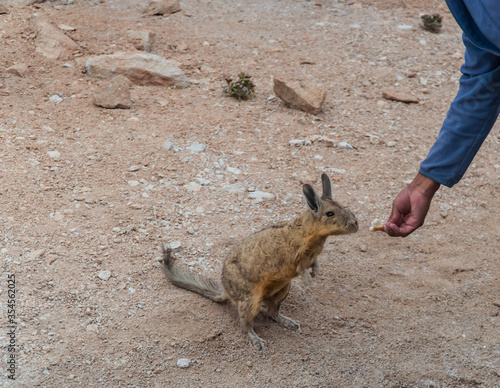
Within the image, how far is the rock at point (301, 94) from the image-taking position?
693cm

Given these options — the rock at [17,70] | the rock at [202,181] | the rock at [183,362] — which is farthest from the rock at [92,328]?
the rock at [17,70]

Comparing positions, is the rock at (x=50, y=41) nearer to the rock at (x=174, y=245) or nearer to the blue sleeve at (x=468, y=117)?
the rock at (x=174, y=245)

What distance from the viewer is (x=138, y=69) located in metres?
7.29

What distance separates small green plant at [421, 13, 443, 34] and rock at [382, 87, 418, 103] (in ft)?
7.19

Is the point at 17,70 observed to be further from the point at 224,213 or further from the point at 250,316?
the point at 250,316

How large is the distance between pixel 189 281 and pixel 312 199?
1272 millimetres

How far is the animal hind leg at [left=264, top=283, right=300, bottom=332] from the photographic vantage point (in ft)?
14.3

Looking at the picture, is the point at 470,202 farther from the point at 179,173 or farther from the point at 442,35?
the point at 442,35

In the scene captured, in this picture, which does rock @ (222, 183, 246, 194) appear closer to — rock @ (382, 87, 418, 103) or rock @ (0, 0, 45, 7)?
rock @ (382, 87, 418, 103)

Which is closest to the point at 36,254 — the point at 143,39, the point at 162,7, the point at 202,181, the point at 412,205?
the point at 202,181

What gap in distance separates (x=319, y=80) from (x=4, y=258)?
16.0 feet

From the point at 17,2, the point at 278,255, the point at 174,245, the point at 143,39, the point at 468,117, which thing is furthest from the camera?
the point at 17,2

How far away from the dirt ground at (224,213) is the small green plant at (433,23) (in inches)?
20.2

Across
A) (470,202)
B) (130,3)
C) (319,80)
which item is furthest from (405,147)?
(130,3)
